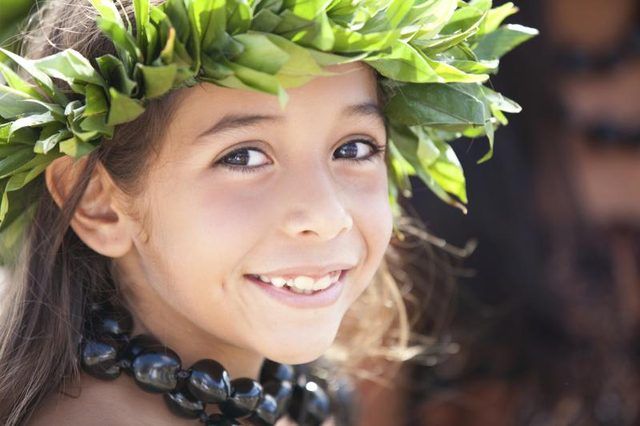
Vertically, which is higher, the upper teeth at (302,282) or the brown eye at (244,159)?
the brown eye at (244,159)

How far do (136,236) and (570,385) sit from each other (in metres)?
2.16

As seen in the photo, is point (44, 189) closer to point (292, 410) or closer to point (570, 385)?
point (292, 410)

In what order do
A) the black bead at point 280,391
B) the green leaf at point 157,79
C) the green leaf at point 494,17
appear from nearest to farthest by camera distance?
the green leaf at point 157,79 → the green leaf at point 494,17 → the black bead at point 280,391

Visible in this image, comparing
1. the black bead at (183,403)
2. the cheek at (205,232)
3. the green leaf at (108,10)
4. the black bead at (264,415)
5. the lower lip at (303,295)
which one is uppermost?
the green leaf at (108,10)

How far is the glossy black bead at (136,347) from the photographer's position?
2.45 m

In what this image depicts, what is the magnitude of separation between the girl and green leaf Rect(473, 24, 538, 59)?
0.12 ft

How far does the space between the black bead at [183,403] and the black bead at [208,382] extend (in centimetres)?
1

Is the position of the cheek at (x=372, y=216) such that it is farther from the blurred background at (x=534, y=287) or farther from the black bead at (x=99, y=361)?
the blurred background at (x=534, y=287)

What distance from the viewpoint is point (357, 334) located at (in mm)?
3342

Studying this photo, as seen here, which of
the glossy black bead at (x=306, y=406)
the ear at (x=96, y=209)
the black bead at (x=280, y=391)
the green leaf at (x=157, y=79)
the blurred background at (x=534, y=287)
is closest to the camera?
the green leaf at (x=157, y=79)

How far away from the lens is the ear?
2.44 m

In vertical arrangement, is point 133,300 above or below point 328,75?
below

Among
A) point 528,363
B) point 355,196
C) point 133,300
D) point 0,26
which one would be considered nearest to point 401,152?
point 355,196

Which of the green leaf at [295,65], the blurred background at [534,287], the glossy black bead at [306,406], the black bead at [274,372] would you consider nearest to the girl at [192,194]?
the green leaf at [295,65]
